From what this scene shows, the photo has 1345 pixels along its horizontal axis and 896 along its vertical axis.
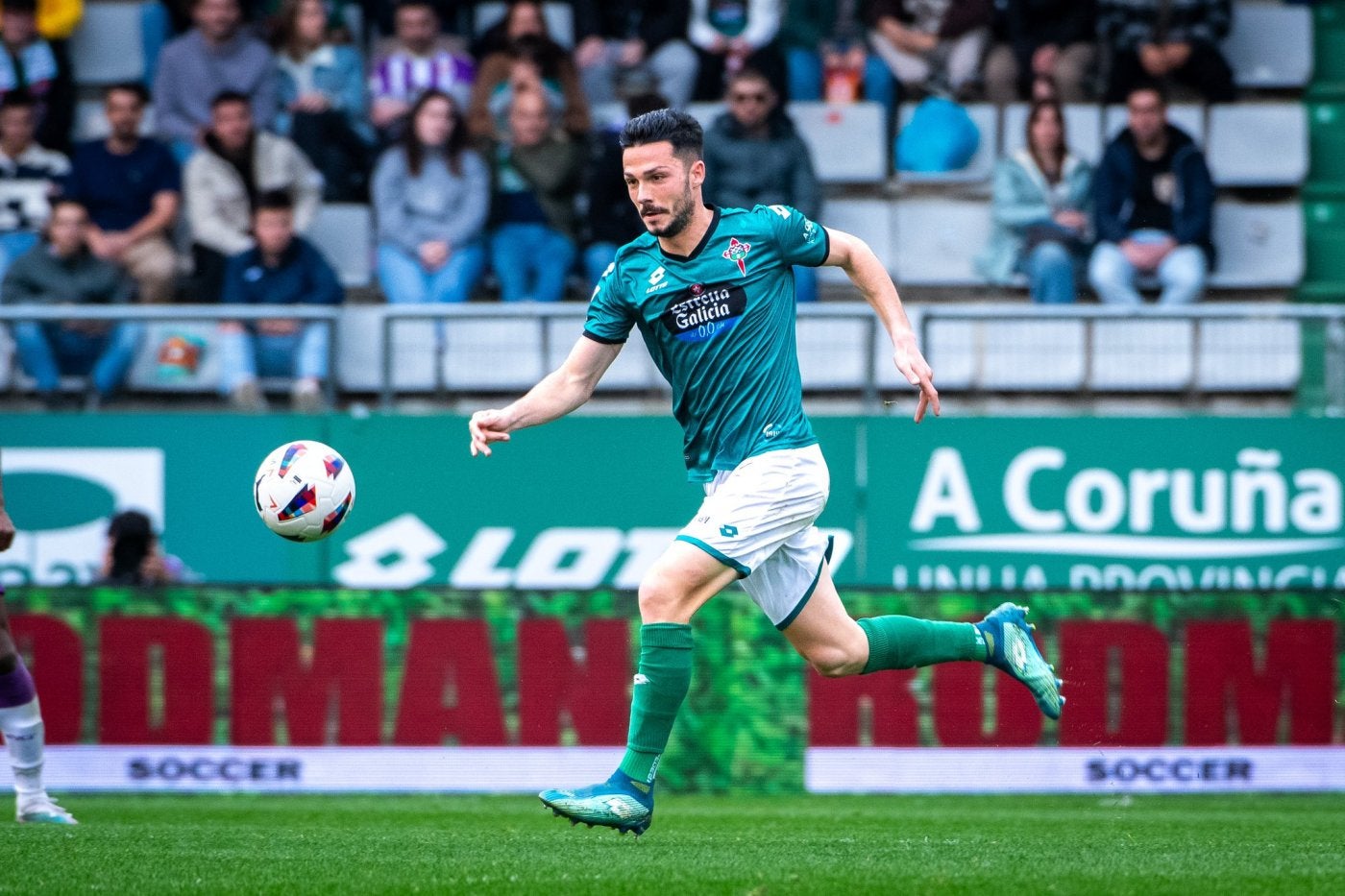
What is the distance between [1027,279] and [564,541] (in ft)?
12.3

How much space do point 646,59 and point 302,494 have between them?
7502mm

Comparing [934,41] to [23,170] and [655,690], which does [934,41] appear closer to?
[23,170]

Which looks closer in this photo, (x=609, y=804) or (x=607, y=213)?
(x=609, y=804)

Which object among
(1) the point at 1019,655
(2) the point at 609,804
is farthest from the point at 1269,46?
(2) the point at 609,804

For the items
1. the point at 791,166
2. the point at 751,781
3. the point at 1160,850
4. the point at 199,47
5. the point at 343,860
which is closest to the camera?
the point at 343,860

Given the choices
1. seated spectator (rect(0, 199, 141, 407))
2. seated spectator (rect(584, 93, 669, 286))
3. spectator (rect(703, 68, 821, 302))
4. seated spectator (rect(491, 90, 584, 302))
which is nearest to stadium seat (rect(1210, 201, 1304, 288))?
spectator (rect(703, 68, 821, 302))

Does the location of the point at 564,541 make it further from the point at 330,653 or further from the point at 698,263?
the point at 698,263

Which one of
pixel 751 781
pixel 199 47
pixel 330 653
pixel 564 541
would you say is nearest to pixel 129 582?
pixel 330 653

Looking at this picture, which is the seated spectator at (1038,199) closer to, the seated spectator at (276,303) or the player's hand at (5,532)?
the seated spectator at (276,303)

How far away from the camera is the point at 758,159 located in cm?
1238

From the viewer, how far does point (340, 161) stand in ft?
43.2

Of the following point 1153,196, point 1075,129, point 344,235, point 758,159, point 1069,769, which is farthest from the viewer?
point 1075,129

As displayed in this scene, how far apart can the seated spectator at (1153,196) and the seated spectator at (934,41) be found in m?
1.69

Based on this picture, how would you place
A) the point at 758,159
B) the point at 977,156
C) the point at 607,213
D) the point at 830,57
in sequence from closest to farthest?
the point at 758,159, the point at 607,213, the point at 977,156, the point at 830,57
